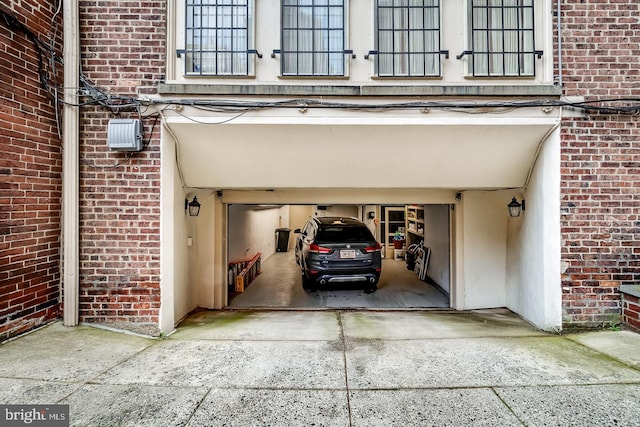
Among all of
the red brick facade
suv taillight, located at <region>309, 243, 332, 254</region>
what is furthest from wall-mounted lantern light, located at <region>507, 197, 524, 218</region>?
suv taillight, located at <region>309, 243, 332, 254</region>

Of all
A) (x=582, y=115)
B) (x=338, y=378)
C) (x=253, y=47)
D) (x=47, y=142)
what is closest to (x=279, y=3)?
(x=253, y=47)

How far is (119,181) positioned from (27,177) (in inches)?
31.4

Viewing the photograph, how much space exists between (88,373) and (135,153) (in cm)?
226

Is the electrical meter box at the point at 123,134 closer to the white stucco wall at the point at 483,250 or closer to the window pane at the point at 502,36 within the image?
the window pane at the point at 502,36

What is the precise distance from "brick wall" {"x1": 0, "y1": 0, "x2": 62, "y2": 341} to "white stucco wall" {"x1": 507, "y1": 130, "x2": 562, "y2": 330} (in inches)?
223

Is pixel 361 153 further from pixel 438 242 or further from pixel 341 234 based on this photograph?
pixel 438 242

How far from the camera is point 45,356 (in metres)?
2.89

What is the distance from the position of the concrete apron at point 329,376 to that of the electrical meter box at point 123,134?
2071mm

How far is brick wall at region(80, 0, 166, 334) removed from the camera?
3.66m

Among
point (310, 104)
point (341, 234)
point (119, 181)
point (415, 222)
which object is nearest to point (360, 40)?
point (310, 104)

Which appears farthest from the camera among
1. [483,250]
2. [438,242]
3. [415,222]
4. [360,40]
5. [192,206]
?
[415,222]

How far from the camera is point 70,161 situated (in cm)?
357

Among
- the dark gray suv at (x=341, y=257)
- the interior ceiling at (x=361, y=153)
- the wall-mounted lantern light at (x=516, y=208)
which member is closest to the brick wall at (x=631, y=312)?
the wall-mounted lantern light at (x=516, y=208)

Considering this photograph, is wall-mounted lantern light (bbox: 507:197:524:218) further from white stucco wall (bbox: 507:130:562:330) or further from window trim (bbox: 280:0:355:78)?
window trim (bbox: 280:0:355:78)
